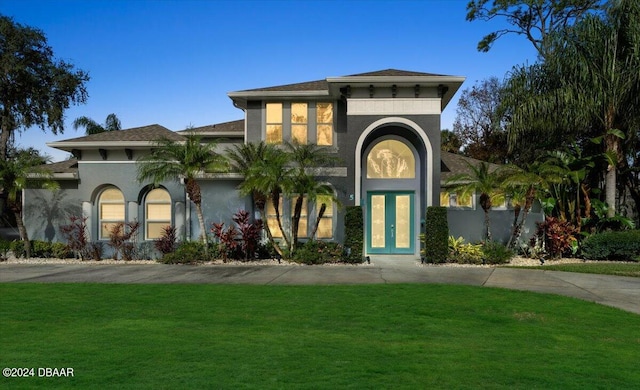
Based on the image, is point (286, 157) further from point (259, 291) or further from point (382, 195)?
point (259, 291)

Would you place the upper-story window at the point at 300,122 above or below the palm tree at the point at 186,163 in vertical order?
above

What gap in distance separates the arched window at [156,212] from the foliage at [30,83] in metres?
18.4

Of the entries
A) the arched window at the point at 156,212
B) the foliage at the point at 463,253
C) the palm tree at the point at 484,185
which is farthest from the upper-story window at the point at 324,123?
the arched window at the point at 156,212

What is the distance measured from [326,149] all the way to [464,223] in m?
6.54

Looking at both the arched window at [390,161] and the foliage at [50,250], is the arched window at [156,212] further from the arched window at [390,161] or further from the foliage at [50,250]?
the arched window at [390,161]

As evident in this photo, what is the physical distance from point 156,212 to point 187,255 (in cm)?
380

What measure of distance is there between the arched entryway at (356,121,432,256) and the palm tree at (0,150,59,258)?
1210 centimetres

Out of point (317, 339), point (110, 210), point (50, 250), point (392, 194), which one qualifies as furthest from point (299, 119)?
point (317, 339)

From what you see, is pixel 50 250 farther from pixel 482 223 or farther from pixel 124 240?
pixel 482 223

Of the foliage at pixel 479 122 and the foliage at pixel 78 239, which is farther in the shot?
the foliage at pixel 479 122

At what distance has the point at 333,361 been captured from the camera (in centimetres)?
642

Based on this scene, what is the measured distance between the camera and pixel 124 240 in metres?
19.0

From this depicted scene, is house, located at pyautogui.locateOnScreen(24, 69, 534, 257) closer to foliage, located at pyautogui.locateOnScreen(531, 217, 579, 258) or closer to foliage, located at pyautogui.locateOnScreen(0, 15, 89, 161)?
foliage, located at pyautogui.locateOnScreen(531, 217, 579, 258)

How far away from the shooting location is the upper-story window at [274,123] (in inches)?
816
